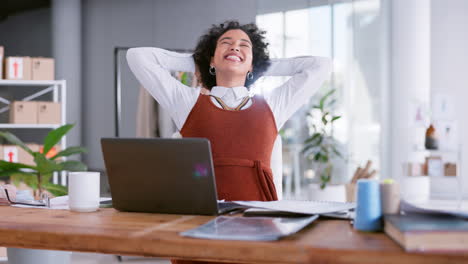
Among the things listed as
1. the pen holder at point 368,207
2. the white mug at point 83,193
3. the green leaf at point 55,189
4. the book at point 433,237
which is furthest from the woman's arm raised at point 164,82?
the green leaf at point 55,189

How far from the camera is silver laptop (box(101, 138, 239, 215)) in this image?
1.19 m

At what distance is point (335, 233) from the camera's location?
3.43 feet

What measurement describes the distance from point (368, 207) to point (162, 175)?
447mm

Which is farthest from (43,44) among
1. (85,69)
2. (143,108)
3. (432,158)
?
(432,158)

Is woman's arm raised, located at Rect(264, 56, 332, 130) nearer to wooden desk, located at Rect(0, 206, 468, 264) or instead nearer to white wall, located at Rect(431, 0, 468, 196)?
wooden desk, located at Rect(0, 206, 468, 264)

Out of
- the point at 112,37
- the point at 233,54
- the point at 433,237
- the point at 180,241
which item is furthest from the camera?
the point at 112,37

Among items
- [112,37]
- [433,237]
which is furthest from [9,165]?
[112,37]

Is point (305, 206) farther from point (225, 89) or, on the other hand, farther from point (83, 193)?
point (225, 89)

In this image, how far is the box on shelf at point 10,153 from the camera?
4879 millimetres

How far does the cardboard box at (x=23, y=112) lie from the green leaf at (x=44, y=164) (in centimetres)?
169

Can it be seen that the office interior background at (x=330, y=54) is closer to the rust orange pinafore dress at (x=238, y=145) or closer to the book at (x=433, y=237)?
the rust orange pinafore dress at (x=238, y=145)

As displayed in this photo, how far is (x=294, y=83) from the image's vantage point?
215 cm

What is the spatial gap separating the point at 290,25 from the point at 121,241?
6387mm

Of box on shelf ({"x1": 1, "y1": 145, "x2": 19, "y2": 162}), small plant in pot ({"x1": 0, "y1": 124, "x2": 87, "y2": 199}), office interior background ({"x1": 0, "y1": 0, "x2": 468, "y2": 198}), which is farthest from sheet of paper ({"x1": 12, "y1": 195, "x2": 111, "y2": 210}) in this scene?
office interior background ({"x1": 0, "y1": 0, "x2": 468, "y2": 198})
